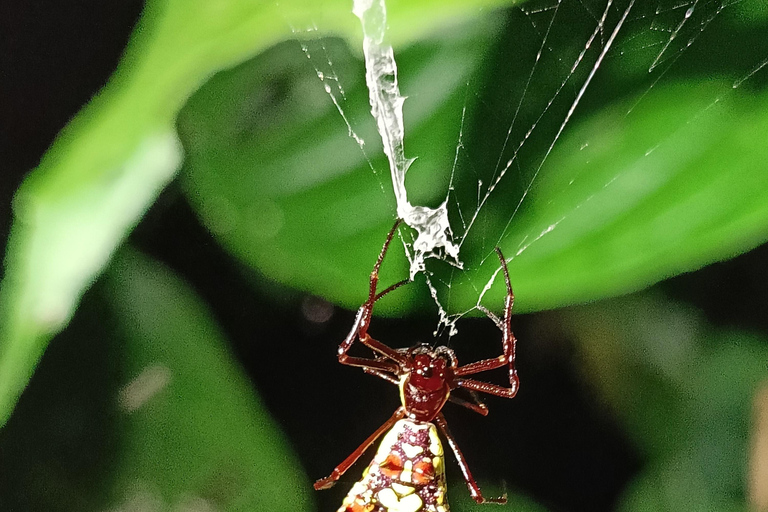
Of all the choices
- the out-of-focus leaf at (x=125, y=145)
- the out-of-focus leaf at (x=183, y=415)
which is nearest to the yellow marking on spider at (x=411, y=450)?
the out-of-focus leaf at (x=183, y=415)

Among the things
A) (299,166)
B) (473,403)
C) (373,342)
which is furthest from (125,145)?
(473,403)

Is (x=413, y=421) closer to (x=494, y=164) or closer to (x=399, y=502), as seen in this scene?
(x=399, y=502)

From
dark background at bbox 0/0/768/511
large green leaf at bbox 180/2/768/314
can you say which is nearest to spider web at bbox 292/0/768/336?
large green leaf at bbox 180/2/768/314

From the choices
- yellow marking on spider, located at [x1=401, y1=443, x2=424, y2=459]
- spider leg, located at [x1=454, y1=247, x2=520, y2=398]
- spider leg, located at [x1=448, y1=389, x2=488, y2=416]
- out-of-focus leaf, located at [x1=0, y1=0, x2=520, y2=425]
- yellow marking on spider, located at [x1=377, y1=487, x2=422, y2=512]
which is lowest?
yellow marking on spider, located at [x1=377, y1=487, x2=422, y2=512]

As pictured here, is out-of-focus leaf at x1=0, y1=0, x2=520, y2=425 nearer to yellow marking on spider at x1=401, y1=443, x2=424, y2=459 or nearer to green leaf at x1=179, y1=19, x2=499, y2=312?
green leaf at x1=179, y1=19, x2=499, y2=312

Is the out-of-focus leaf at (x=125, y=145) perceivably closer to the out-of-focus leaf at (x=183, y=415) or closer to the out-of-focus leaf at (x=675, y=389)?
the out-of-focus leaf at (x=183, y=415)

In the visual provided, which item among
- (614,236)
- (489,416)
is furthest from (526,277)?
(489,416)
